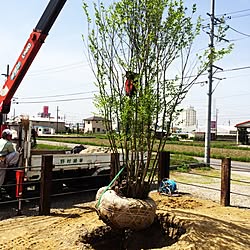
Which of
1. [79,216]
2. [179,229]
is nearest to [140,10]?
[179,229]

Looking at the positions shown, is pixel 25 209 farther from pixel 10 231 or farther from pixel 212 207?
pixel 212 207

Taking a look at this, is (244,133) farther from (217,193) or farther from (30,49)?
(30,49)

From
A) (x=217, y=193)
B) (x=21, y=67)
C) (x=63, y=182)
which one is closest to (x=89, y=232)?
(x=63, y=182)

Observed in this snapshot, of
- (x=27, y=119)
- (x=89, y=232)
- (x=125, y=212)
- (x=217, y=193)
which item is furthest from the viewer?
(x=217, y=193)

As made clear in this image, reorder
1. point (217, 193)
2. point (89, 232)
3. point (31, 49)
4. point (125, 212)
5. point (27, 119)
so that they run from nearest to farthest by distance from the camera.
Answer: point (125, 212) < point (89, 232) < point (27, 119) < point (31, 49) < point (217, 193)

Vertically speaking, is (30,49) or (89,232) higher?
(30,49)

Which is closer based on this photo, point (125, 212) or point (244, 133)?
point (125, 212)

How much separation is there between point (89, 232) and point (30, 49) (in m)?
5.62

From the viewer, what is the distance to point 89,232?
206 inches

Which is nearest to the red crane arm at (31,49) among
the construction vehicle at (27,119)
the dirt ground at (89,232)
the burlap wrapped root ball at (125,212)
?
the construction vehicle at (27,119)

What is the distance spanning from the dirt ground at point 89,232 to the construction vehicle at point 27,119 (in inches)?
57.0

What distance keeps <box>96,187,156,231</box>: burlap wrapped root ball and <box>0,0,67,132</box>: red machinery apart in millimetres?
5131

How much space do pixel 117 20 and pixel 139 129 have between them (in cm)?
171

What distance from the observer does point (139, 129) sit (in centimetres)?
503
